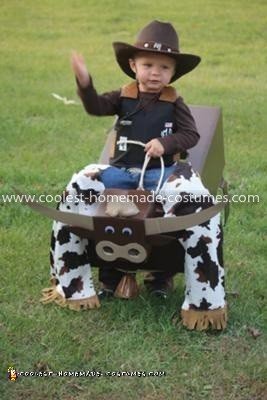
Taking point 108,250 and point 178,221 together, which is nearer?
point 178,221

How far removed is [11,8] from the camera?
43.5ft

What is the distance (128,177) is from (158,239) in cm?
38

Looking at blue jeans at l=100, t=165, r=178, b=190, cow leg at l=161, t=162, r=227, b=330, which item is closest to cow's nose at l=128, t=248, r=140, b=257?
cow leg at l=161, t=162, r=227, b=330

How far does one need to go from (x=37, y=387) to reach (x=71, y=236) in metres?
0.77

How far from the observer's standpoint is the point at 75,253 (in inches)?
135

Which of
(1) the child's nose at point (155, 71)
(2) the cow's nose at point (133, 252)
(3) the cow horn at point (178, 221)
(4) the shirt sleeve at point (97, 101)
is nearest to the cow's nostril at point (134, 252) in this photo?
(2) the cow's nose at point (133, 252)

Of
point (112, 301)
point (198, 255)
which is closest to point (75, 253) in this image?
point (112, 301)

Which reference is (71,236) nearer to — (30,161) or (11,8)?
(30,161)

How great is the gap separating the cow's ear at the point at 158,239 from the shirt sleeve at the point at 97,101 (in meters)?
0.67

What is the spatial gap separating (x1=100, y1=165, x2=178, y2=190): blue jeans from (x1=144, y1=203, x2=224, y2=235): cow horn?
0.99ft

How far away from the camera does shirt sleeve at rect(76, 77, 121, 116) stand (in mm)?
3304

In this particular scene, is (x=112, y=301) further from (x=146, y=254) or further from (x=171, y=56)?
(x=171, y=56)

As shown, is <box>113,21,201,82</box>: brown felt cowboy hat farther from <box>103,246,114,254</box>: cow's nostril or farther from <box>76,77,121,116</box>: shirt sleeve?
<box>103,246,114,254</box>: cow's nostril

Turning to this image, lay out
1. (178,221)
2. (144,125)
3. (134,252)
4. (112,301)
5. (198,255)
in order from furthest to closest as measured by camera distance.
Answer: (112,301) → (144,125) → (198,255) → (134,252) → (178,221)
